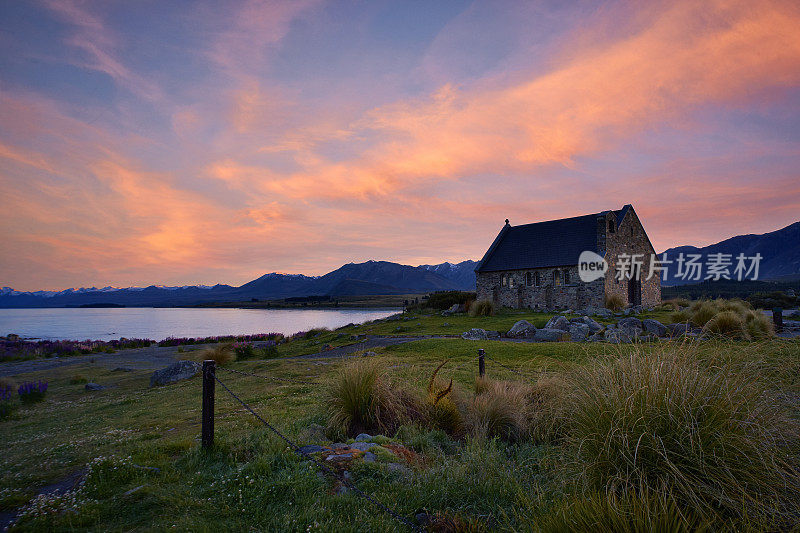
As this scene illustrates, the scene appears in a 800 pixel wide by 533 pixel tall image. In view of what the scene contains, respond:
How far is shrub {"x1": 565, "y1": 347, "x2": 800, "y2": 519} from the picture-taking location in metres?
3.12

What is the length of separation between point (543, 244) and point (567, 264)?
13.0ft

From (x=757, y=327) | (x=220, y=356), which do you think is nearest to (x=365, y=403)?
(x=220, y=356)

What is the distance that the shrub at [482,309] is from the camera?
1197 inches

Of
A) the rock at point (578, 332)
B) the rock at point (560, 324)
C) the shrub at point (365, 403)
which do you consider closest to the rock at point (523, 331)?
the rock at point (560, 324)

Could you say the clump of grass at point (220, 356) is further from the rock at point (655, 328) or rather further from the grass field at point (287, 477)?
the rock at point (655, 328)

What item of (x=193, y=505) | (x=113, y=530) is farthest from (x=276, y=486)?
(x=113, y=530)

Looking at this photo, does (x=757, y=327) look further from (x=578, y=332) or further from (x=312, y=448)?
(x=312, y=448)

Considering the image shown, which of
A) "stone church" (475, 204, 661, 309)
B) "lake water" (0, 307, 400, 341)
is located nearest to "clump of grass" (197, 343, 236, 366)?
"lake water" (0, 307, 400, 341)

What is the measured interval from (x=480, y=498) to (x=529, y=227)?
3833 cm

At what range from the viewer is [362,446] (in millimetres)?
5129

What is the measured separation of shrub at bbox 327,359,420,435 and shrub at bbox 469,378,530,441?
3.52 ft

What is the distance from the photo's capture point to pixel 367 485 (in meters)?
4.16

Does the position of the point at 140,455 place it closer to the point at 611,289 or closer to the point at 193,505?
the point at 193,505

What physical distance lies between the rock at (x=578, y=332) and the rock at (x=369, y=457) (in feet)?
43.9
